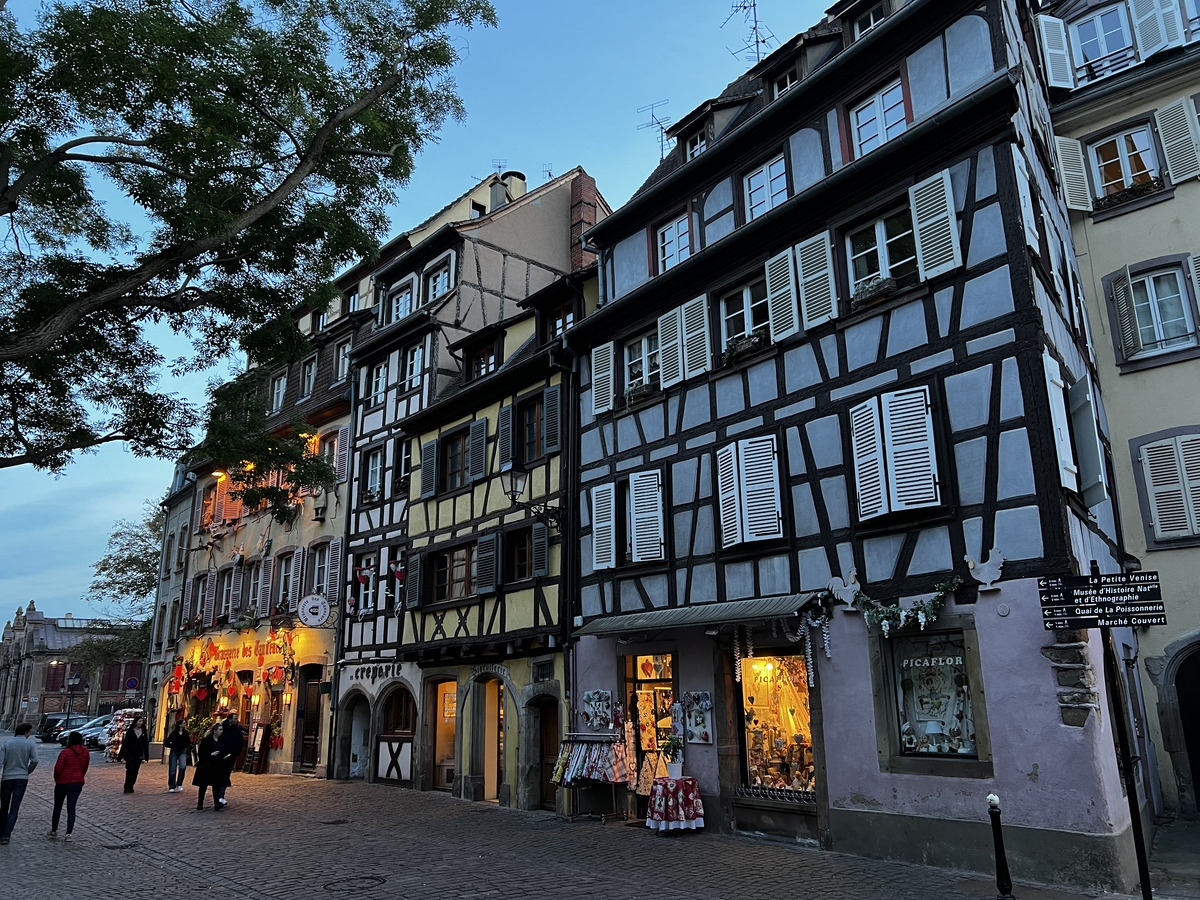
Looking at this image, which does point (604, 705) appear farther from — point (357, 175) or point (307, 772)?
point (307, 772)

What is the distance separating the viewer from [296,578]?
23859 mm

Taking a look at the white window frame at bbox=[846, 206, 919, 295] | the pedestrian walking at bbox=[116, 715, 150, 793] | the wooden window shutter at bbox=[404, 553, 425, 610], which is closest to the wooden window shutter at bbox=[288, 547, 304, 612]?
the wooden window shutter at bbox=[404, 553, 425, 610]

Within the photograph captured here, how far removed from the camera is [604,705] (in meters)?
14.0

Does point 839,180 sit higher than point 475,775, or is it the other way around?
point 839,180

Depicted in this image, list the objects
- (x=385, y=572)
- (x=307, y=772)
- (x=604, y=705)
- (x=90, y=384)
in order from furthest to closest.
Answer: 1. (x=307, y=772)
2. (x=385, y=572)
3. (x=604, y=705)
4. (x=90, y=384)

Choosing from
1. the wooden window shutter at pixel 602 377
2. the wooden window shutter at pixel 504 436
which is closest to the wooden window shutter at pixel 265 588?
the wooden window shutter at pixel 504 436

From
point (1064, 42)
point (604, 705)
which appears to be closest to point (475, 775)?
point (604, 705)

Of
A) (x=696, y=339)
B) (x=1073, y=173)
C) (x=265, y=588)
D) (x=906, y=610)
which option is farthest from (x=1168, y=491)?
(x=265, y=588)

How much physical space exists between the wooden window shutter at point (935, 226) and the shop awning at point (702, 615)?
4233 mm

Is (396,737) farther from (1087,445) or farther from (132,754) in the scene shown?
(1087,445)

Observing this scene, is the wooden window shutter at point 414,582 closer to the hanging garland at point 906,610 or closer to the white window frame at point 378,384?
the white window frame at point 378,384

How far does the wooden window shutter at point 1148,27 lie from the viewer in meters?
14.5

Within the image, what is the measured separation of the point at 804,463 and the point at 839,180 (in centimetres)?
372

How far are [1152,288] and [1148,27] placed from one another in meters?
4.48
